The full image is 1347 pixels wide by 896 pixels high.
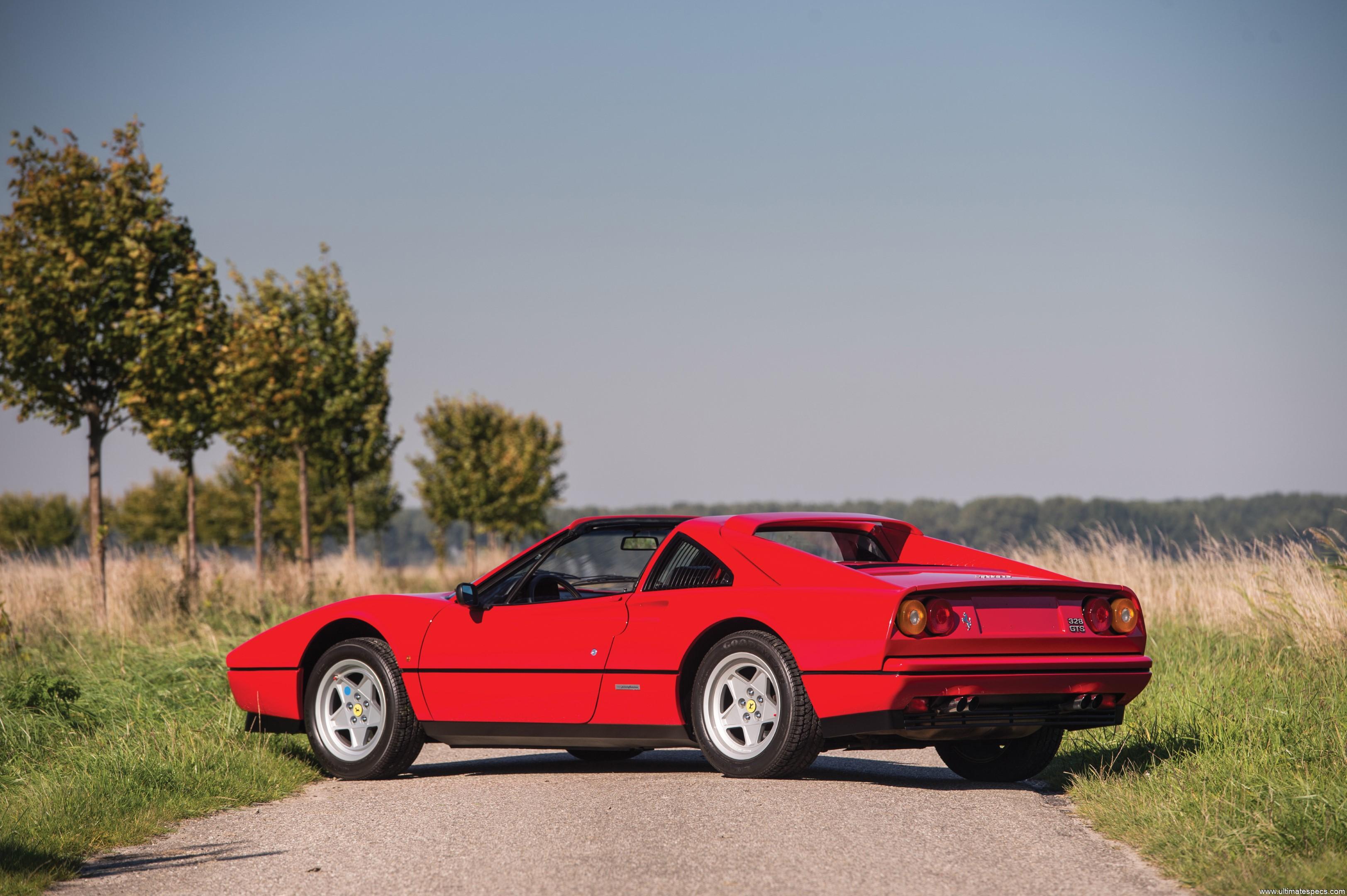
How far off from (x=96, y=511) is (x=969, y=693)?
42.5ft

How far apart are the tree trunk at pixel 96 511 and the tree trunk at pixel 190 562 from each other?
33.7 inches

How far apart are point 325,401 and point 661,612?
1030 inches

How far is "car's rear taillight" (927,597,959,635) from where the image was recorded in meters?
6.25

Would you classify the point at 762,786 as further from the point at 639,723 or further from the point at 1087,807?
the point at 1087,807

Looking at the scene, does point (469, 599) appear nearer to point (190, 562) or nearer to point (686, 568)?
point (686, 568)

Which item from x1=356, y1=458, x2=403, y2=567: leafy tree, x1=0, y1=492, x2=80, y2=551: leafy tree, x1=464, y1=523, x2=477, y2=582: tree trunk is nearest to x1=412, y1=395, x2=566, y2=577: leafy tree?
x1=356, y1=458, x2=403, y2=567: leafy tree

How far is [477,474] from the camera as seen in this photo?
2376 inches

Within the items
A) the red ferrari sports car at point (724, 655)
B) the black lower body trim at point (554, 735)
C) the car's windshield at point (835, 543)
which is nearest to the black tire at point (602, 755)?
the red ferrari sports car at point (724, 655)

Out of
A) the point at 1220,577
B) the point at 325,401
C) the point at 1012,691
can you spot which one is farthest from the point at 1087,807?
the point at 325,401

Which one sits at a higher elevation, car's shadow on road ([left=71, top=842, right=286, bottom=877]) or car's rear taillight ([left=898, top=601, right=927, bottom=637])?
car's rear taillight ([left=898, top=601, right=927, bottom=637])

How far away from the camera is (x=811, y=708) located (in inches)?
256

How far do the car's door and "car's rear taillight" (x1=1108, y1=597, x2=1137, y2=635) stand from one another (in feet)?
8.03

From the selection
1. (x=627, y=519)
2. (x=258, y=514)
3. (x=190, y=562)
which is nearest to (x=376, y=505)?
(x=258, y=514)

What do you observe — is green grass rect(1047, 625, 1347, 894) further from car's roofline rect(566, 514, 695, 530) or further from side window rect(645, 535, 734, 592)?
car's roofline rect(566, 514, 695, 530)
